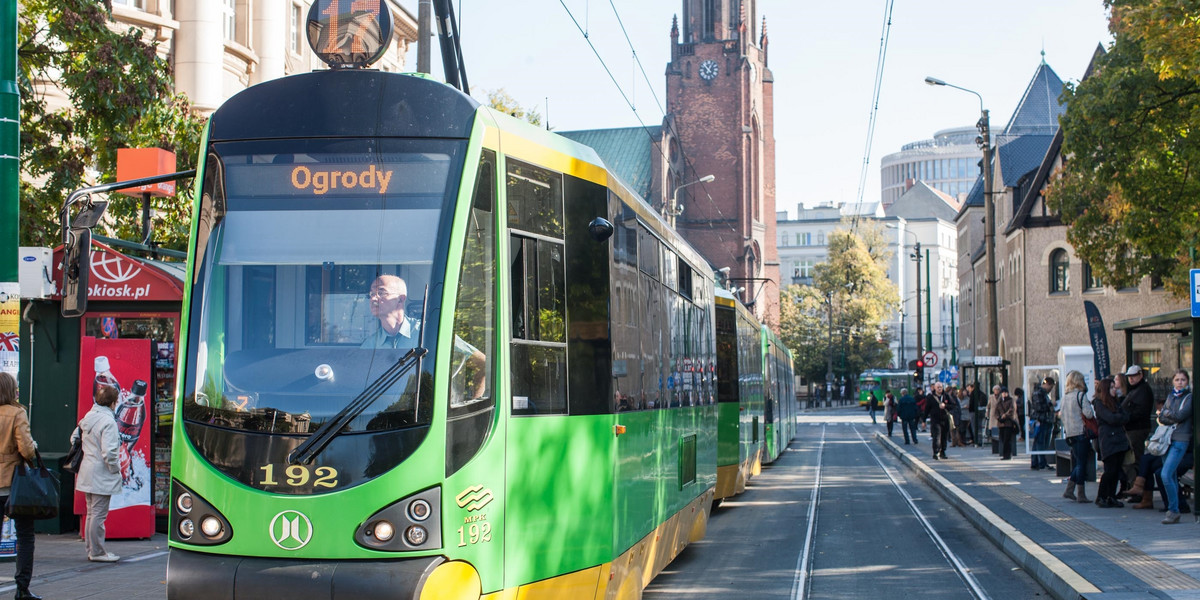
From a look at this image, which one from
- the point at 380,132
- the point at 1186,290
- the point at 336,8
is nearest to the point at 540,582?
the point at 380,132

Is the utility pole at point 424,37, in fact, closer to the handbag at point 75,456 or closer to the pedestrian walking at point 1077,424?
the handbag at point 75,456

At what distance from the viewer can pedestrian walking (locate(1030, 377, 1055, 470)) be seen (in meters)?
23.6

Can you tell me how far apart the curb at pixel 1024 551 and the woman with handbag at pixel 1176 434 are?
1.73 meters

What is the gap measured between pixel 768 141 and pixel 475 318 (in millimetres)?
82689

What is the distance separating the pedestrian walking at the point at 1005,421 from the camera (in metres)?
27.5

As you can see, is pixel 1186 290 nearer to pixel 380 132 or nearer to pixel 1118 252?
pixel 1118 252

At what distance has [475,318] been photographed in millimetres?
6258

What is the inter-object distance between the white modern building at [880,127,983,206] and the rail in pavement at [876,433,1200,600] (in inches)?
6200

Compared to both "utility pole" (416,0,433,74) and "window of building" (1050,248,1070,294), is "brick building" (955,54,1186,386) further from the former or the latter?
"utility pole" (416,0,433,74)

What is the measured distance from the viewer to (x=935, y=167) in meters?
176

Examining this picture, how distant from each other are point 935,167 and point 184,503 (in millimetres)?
177681

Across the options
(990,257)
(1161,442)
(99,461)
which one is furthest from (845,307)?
(99,461)

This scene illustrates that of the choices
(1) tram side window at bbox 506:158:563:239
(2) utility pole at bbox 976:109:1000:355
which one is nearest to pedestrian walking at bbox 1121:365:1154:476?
(1) tram side window at bbox 506:158:563:239

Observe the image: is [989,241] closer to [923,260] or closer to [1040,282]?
[1040,282]
